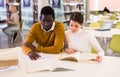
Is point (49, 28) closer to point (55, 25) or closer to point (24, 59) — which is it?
point (55, 25)

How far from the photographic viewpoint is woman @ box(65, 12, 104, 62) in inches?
105

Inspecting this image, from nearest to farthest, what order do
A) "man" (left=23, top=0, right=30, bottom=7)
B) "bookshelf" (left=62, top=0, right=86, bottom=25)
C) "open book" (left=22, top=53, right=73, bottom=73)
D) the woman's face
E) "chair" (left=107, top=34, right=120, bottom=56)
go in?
"open book" (left=22, top=53, right=73, bottom=73)
the woman's face
"chair" (left=107, top=34, right=120, bottom=56)
"man" (left=23, top=0, right=30, bottom=7)
"bookshelf" (left=62, top=0, right=86, bottom=25)

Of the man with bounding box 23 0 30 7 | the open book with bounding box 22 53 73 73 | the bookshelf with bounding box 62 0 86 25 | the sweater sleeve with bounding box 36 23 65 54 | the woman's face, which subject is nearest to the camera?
the open book with bounding box 22 53 73 73

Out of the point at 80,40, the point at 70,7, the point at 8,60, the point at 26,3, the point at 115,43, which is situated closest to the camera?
the point at 8,60

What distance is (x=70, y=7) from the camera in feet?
30.8

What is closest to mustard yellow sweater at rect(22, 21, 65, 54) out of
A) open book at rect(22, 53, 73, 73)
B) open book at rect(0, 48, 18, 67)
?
open book at rect(22, 53, 73, 73)

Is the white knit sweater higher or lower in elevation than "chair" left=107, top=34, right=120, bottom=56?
higher

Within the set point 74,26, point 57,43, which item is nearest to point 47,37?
point 57,43

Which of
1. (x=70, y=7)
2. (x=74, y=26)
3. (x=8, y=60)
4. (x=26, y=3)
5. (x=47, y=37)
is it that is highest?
(x=26, y=3)

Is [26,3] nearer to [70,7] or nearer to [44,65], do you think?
[70,7]

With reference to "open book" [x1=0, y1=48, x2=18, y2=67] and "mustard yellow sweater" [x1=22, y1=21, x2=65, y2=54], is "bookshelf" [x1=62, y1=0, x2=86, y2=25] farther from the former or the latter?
"open book" [x1=0, y1=48, x2=18, y2=67]

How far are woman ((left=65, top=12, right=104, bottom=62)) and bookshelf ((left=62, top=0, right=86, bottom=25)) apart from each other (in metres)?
6.24

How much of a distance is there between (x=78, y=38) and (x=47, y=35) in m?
0.38

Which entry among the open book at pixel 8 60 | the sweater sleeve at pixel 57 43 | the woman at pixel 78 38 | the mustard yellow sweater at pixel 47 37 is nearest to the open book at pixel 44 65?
the open book at pixel 8 60
